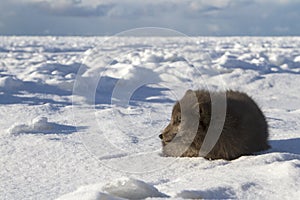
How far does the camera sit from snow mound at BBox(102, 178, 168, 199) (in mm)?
2365

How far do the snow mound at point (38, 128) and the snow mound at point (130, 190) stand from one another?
2.47 metres

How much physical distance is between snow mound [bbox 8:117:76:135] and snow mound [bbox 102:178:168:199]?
2472 mm

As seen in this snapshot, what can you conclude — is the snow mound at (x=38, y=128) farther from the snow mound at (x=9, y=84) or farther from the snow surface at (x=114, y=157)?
the snow mound at (x=9, y=84)

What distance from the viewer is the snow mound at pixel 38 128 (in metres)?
4.68

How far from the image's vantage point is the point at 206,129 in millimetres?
3729

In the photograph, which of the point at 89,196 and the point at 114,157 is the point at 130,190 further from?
the point at 114,157

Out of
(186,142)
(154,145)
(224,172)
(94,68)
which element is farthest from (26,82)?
(224,172)

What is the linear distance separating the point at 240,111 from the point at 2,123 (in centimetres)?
279

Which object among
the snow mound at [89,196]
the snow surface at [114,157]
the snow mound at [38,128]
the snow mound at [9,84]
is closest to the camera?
the snow mound at [89,196]

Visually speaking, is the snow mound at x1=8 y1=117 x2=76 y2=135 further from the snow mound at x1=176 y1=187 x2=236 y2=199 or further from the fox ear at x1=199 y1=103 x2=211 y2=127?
the snow mound at x1=176 y1=187 x2=236 y2=199

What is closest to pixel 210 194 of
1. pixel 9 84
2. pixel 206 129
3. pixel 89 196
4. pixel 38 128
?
pixel 89 196

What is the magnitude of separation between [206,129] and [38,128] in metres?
1.84

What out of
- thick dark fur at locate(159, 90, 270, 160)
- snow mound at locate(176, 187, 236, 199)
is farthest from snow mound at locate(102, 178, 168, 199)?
thick dark fur at locate(159, 90, 270, 160)

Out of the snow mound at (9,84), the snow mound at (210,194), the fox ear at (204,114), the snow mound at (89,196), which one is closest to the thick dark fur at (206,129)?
the fox ear at (204,114)
